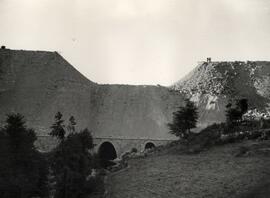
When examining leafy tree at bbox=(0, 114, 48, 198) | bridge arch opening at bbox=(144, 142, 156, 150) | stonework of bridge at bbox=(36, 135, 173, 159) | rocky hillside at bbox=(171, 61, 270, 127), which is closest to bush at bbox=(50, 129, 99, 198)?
leafy tree at bbox=(0, 114, 48, 198)

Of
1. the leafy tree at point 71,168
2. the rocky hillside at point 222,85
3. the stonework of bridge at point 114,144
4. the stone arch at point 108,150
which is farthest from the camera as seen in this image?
the rocky hillside at point 222,85

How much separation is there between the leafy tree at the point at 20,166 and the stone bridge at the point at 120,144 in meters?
29.0

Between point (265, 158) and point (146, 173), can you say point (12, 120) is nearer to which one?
point (146, 173)

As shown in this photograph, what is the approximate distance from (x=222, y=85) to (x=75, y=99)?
2209 centimetres

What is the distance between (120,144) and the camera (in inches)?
2948

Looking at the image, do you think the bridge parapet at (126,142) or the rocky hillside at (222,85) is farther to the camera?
the rocky hillside at (222,85)

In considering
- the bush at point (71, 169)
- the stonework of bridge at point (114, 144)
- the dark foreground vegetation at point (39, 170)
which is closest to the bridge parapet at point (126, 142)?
the stonework of bridge at point (114, 144)

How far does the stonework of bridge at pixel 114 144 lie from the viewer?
74.0 meters

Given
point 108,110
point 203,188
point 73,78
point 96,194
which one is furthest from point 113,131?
point 203,188

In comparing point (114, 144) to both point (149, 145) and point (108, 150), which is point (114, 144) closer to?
point (108, 150)

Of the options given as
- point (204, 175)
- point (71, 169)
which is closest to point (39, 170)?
point (71, 169)

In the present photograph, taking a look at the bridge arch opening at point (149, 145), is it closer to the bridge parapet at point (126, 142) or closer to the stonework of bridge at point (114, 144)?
the stonework of bridge at point (114, 144)

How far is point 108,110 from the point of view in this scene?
271 ft

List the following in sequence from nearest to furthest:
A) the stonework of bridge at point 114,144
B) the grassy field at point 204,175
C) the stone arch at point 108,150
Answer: the grassy field at point 204,175
the stone arch at point 108,150
the stonework of bridge at point 114,144
